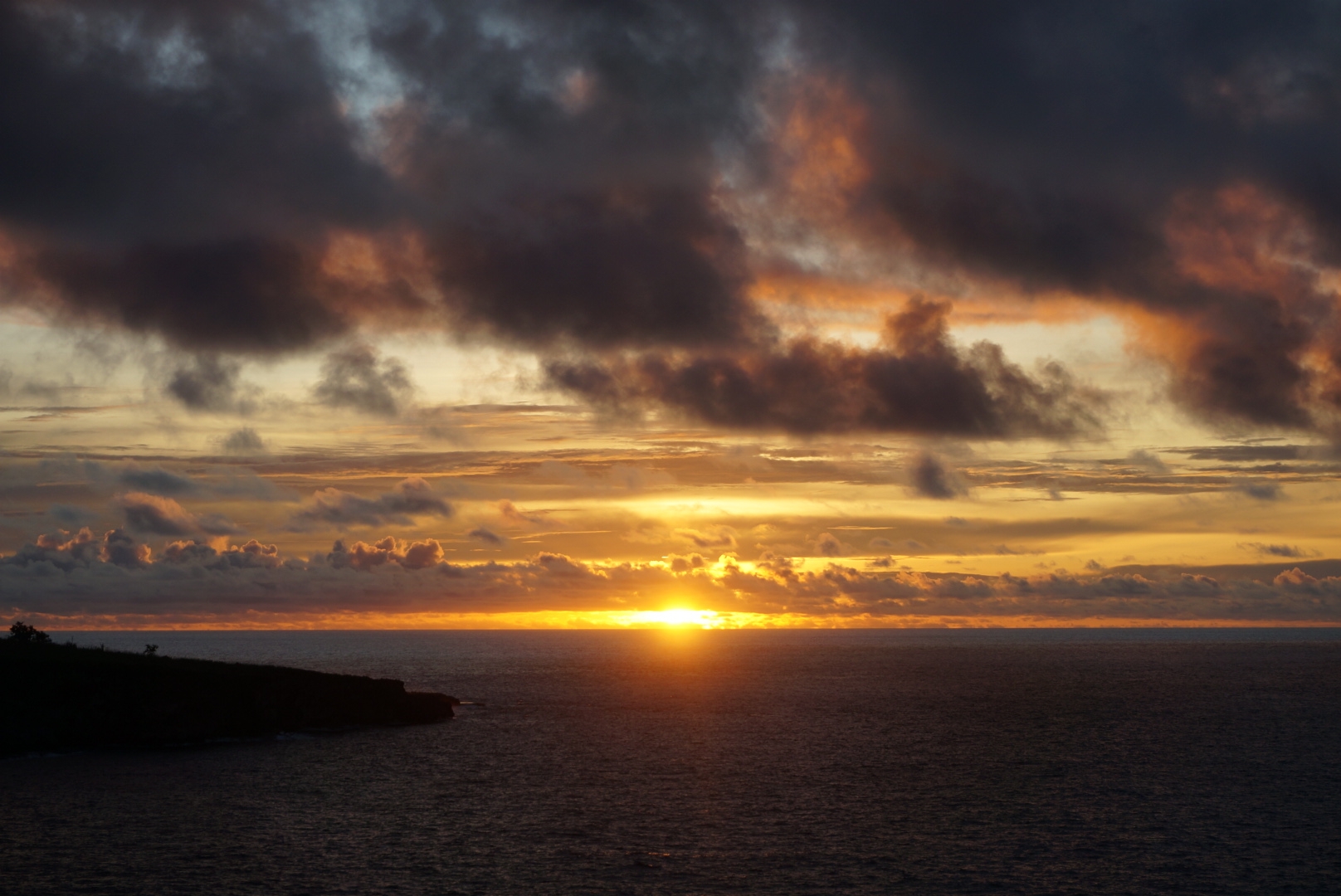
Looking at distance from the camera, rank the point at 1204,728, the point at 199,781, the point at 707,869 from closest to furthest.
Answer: the point at 707,869
the point at 199,781
the point at 1204,728

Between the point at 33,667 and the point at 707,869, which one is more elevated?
the point at 33,667

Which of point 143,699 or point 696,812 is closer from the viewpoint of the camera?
point 696,812

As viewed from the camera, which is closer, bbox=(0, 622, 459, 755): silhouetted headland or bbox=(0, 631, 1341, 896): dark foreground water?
bbox=(0, 631, 1341, 896): dark foreground water

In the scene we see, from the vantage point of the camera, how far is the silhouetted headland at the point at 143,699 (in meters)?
107

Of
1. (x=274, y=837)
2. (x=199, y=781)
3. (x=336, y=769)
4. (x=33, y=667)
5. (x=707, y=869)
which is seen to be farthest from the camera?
(x=33, y=667)

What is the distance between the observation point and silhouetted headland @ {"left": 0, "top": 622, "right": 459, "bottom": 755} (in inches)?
4218

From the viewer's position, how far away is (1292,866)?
202 ft

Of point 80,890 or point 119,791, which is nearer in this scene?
point 80,890

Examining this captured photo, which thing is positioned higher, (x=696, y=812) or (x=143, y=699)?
(x=143, y=699)

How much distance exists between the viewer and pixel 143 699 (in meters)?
113

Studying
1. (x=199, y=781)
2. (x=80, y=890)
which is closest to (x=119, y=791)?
(x=199, y=781)

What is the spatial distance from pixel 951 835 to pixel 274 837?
45880mm

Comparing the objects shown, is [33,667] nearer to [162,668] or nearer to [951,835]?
[162,668]

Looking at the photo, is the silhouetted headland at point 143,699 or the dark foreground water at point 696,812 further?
the silhouetted headland at point 143,699
